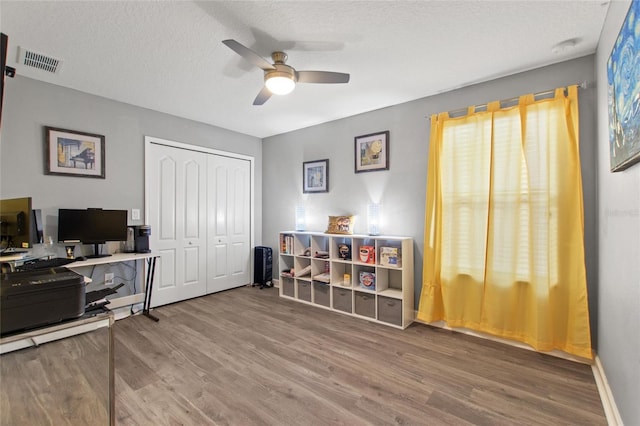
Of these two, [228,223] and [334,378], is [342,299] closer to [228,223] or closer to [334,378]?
[334,378]

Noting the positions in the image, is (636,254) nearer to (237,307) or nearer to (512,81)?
(512,81)

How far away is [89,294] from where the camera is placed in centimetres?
280

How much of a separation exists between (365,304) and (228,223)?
2514 millimetres

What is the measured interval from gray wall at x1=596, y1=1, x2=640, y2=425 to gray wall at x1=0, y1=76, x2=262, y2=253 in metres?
4.38

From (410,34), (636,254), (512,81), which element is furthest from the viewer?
(512,81)

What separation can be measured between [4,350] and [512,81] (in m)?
3.91

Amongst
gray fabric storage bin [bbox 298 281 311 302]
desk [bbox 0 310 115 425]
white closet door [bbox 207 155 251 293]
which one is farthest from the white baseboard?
white closet door [bbox 207 155 251 293]

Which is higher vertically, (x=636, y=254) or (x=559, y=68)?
(x=559, y=68)

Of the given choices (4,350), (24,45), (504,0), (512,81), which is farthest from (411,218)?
(24,45)

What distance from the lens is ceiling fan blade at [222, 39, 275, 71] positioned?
1790 mm

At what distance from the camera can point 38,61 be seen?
8.02 ft

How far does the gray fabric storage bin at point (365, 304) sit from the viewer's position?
327 centimetres

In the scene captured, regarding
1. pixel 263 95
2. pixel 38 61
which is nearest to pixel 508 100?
pixel 263 95

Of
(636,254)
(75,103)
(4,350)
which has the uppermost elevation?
(75,103)
